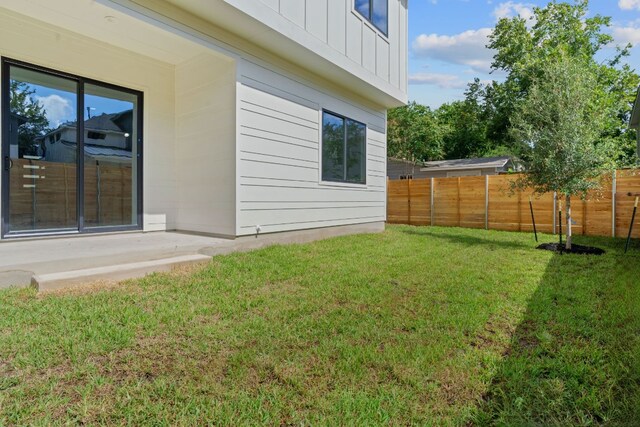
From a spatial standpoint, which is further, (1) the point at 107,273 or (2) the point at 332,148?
(2) the point at 332,148

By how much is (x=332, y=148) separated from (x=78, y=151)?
4182 millimetres

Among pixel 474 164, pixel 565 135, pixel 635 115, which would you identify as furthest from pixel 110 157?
pixel 474 164

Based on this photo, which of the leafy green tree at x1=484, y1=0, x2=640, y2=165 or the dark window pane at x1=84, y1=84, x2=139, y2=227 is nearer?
the dark window pane at x1=84, y1=84, x2=139, y2=227

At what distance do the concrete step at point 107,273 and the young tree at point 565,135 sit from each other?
6.43 m

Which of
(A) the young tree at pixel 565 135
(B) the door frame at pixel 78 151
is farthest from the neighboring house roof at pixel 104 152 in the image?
(A) the young tree at pixel 565 135

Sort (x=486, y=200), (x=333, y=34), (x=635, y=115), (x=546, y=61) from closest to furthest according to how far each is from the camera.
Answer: (x=333, y=34) < (x=635, y=115) < (x=486, y=200) < (x=546, y=61)

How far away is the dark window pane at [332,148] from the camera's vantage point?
6535 millimetres

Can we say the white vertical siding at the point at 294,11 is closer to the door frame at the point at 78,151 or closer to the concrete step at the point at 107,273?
the door frame at the point at 78,151

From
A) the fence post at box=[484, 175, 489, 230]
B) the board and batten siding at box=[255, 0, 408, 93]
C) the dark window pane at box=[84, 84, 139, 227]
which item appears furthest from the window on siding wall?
the fence post at box=[484, 175, 489, 230]

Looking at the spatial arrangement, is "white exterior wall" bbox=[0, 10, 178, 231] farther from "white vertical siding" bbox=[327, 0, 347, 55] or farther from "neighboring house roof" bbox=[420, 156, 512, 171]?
"neighboring house roof" bbox=[420, 156, 512, 171]

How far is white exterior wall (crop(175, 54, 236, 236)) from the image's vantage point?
15.6 feet

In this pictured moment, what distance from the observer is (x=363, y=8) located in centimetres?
681

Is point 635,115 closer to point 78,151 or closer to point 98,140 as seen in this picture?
point 98,140

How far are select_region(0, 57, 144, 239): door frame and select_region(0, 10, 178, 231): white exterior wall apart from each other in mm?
66
